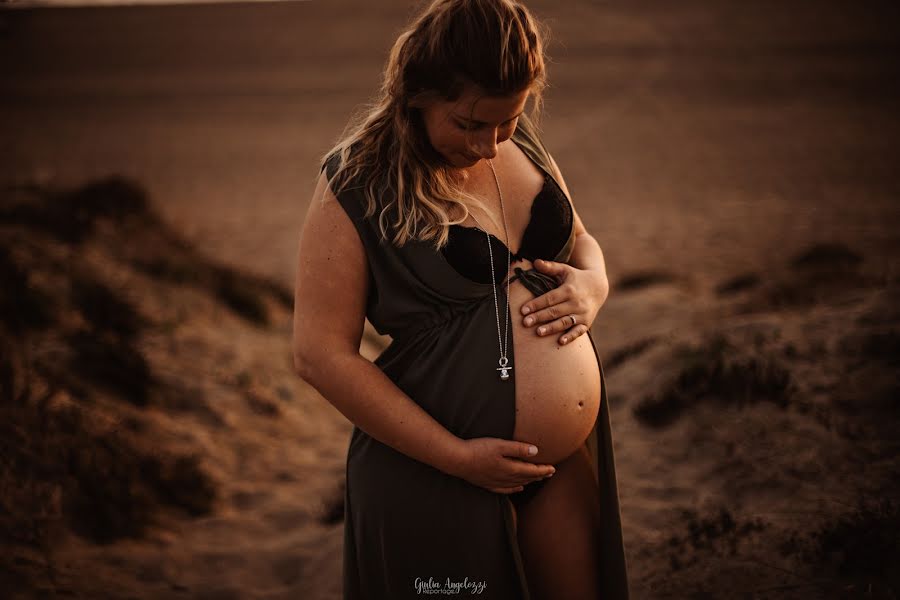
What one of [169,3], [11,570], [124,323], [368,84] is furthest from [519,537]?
[169,3]

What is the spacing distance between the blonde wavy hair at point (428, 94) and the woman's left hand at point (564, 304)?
285mm

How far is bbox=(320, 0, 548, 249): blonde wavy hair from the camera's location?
1707 mm

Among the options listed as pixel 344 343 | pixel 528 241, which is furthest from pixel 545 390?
pixel 344 343

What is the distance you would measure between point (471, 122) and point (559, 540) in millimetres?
1099

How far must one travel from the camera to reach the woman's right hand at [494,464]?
182cm

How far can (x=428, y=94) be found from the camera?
1781 millimetres

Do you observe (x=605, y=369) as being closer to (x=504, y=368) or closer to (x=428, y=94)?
(x=504, y=368)

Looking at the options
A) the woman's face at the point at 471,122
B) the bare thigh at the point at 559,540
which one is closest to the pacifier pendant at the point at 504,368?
the bare thigh at the point at 559,540

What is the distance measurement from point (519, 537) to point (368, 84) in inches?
821

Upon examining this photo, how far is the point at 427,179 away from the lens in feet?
6.15

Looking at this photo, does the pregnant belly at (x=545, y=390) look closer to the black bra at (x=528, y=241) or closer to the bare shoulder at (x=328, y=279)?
the black bra at (x=528, y=241)

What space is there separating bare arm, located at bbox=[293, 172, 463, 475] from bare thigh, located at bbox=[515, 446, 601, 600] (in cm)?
33

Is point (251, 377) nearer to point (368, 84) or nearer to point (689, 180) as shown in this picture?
point (689, 180)

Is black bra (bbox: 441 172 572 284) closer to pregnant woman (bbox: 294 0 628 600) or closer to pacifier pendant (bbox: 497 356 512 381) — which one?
pregnant woman (bbox: 294 0 628 600)
